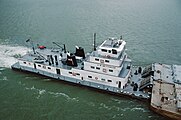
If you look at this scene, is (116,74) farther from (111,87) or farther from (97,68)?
(97,68)

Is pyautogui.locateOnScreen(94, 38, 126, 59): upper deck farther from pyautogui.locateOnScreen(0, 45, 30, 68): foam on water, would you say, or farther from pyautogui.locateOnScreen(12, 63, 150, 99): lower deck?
pyautogui.locateOnScreen(0, 45, 30, 68): foam on water

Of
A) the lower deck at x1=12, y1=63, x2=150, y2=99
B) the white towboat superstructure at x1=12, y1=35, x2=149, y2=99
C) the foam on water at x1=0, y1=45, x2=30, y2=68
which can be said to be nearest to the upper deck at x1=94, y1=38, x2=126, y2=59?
the white towboat superstructure at x1=12, y1=35, x2=149, y2=99

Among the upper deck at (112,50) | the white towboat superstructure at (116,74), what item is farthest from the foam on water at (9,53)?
the upper deck at (112,50)

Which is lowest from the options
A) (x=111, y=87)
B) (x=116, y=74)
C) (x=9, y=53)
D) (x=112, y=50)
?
(x=111, y=87)

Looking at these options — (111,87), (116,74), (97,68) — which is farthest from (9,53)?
(116,74)

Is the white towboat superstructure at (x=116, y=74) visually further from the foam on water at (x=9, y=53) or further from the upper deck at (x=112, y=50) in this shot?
the foam on water at (x=9, y=53)

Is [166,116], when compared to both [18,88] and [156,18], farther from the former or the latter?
[156,18]

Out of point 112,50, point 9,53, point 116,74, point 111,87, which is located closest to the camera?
point 112,50

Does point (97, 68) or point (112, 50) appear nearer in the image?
point (112, 50)

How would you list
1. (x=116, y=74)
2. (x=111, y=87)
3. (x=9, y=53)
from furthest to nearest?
(x=9, y=53), (x=111, y=87), (x=116, y=74)
